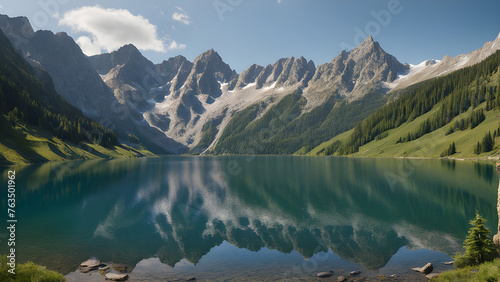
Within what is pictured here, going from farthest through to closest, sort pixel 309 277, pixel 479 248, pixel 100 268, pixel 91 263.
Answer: pixel 91 263, pixel 100 268, pixel 309 277, pixel 479 248

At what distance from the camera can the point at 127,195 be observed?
59250 millimetres

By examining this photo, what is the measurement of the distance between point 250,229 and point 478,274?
2442 centimetres

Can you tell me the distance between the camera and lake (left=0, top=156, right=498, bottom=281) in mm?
24150

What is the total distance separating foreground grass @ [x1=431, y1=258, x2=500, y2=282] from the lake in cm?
303

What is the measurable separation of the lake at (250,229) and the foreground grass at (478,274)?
303 centimetres

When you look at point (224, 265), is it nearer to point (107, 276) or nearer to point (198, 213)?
point (107, 276)

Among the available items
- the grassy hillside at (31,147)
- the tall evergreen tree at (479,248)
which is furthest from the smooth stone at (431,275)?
the grassy hillside at (31,147)

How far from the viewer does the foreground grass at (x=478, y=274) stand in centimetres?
1599

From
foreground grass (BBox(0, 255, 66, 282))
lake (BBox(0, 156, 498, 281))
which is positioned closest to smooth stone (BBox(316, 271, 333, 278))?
lake (BBox(0, 156, 498, 281))

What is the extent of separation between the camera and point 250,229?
36.2 metres

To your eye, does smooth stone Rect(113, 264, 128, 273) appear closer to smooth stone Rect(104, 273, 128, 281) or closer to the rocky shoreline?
the rocky shoreline

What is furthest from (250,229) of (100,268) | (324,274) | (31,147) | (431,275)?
(31,147)

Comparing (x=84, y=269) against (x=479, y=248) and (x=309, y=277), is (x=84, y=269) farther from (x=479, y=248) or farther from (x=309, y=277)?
(x=479, y=248)

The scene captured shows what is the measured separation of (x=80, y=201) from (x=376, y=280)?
5338cm
